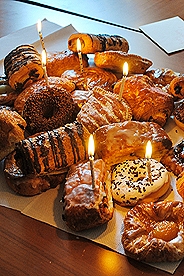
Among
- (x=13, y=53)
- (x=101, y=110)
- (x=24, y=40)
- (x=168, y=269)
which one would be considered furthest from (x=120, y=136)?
(x=24, y=40)

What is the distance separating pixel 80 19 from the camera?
8.05 ft

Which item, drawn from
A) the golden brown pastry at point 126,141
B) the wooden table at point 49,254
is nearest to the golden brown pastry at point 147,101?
the golden brown pastry at point 126,141

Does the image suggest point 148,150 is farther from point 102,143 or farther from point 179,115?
point 179,115

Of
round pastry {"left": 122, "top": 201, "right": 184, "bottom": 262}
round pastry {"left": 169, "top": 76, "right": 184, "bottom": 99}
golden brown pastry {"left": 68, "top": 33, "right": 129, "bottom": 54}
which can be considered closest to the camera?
round pastry {"left": 122, "top": 201, "right": 184, "bottom": 262}

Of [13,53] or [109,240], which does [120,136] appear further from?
[13,53]

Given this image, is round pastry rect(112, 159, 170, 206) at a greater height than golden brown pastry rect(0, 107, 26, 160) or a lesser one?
lesser

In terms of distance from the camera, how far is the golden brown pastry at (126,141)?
143 centimetres

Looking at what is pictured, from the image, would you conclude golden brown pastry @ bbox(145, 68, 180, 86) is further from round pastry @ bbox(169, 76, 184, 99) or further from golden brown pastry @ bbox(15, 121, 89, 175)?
golden brown pastry @ bbox(15, 121, 89, 175)

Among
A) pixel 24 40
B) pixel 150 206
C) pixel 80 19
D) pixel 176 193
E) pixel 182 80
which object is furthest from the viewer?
pixel 80 19

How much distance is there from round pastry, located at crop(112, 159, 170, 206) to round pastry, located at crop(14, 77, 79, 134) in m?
0.30

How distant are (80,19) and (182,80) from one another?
3.16 feet

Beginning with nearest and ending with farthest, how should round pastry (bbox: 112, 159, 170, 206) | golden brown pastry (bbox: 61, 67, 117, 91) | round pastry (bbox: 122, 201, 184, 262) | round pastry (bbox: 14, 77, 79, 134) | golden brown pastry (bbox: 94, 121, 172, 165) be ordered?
round pastry (bbox: 122, 201, 184, 262) < round pastry (bbox: 112, 159, 170, 206) < golden brown pastry (bbox: 94, 121, 172, 165) < round pastry (bbox: 14, 77, 79, 134) < golden brown pastry (bbox: 61, 67, 117, 91)

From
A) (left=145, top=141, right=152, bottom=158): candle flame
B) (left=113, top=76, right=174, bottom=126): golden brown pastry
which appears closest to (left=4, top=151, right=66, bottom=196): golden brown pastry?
(left=145, top=141, right=152, bottom=158): candle flame

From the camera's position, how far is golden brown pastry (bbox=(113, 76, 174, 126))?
1.63 metres
